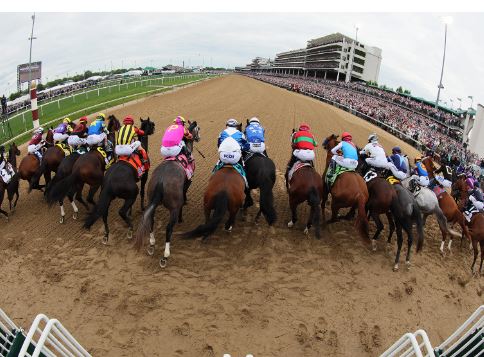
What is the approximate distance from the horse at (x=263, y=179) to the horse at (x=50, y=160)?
429 centimetres

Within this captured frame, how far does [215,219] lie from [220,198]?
0.38 meters

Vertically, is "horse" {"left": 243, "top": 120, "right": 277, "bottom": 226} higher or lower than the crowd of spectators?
lower

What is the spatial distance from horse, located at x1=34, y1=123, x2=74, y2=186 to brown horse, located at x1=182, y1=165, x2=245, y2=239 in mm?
3958

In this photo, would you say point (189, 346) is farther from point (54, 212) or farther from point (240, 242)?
point (54, 212)

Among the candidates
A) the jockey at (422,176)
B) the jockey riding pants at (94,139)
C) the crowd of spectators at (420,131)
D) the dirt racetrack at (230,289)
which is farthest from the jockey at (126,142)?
the crowd of spectators at (420,131)

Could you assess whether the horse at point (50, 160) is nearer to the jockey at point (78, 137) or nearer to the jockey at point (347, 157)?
the jockey at point (78, 137)

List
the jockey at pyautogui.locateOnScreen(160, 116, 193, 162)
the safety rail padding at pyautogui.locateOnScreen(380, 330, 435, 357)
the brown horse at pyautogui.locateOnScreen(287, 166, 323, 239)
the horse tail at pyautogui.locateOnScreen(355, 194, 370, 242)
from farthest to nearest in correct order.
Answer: the jockey at pyautogui.locateOnScreen(160, 116, 193, 162), the brown horse at pyautogui.locateOnScreen(287, 166, 323, 239), the horse tail at pyautogui.locateOnScreen(355, 194, 370, 242), the safety rail padding at pyautogui.locateOnScreen(380, 330, 435, 357)

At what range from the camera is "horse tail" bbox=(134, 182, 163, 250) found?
18.2 ft

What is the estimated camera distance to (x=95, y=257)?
6.04m

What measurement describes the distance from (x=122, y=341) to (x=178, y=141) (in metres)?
3.61

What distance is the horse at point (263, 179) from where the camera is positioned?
21.4ft

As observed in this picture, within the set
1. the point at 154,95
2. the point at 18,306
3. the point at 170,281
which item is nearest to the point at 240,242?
the point at 170,281

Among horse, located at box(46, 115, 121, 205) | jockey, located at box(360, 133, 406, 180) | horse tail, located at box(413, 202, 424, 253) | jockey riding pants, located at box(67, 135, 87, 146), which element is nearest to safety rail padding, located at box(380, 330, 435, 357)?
horse tail, located at box(413, 202, 424, 253)

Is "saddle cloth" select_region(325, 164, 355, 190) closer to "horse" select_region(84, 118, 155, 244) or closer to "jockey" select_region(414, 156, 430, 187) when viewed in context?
"jockey" select_region(414, 156, 430, 187)
